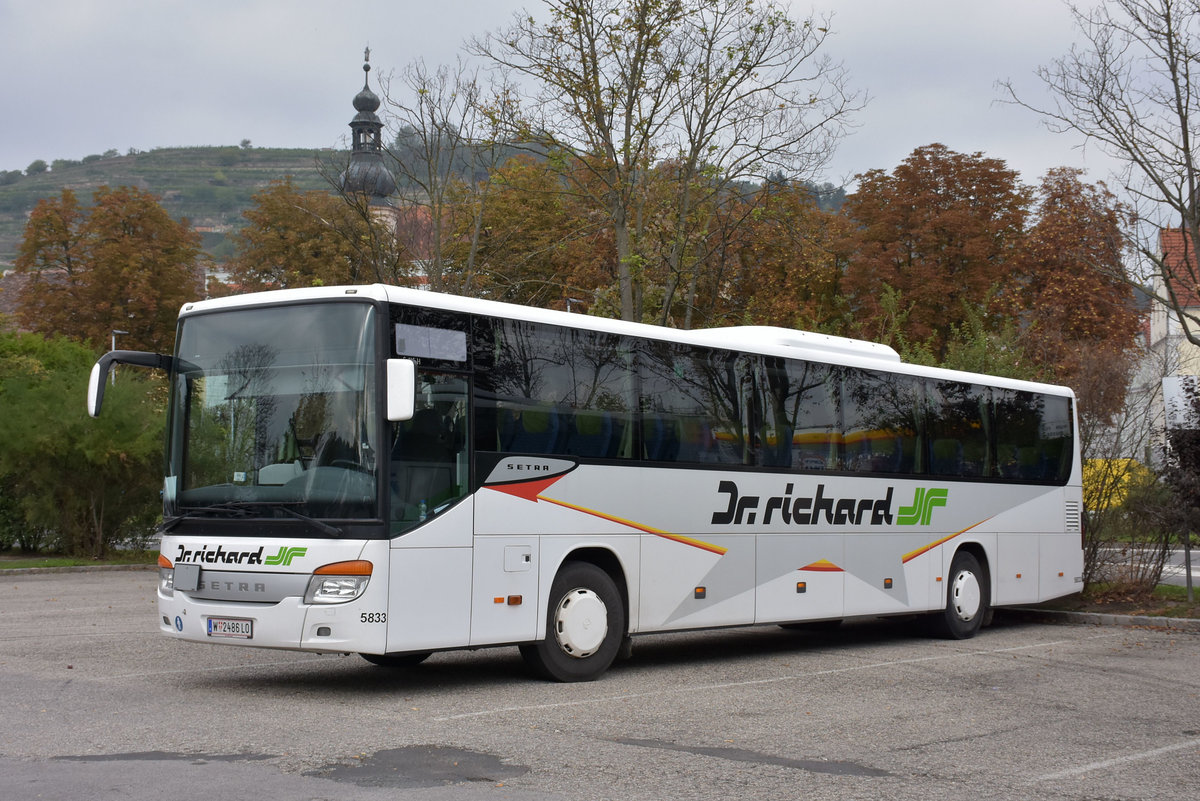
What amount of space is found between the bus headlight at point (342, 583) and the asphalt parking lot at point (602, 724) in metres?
0.79

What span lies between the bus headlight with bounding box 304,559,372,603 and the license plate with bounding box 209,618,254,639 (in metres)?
0.52

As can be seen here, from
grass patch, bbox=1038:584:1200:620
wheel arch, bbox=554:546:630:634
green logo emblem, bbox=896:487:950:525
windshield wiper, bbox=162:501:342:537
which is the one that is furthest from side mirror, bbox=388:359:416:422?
grass patch, bbox=1038:584:1200:620

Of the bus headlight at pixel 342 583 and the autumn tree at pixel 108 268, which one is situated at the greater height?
the autumn tree at pixel 108 268

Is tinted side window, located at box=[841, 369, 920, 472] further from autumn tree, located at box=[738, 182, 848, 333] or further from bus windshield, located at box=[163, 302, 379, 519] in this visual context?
autumn tree, located at box=[738, 182, 848, 333]

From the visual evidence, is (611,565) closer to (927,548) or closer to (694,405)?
(694,405)

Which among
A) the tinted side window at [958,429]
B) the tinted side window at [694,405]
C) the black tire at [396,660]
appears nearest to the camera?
the black tire at [396,660]

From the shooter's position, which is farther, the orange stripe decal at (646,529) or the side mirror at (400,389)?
the orange stripe decal at (646,529)

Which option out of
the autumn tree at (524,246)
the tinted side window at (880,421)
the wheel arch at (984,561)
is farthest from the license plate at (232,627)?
the autumn tree at (524,246)

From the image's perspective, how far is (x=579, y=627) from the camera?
11648 millimetres

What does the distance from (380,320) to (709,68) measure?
1490 centimetres

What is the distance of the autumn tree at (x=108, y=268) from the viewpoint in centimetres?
5738

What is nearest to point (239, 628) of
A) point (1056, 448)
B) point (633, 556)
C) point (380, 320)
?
point (380, 320)

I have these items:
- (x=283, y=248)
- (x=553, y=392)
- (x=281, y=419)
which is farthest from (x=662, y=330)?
(x=283, y=248)

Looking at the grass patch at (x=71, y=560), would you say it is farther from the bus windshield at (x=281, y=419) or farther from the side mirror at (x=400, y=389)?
the side mirror at (x=400, y=389)
